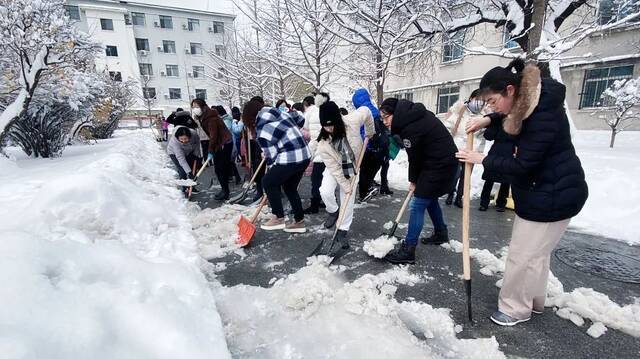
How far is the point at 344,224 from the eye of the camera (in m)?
3.73

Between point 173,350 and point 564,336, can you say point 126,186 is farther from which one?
point 564,336

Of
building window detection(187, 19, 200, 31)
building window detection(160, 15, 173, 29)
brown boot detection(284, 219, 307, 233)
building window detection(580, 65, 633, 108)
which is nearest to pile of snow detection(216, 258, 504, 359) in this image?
brown boot detection(284, 219, 307, 233)

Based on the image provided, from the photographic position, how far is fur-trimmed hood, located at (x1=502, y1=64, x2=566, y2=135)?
189 centimetres

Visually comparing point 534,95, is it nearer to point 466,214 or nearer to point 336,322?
point 466,214

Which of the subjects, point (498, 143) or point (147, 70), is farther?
point (147, 70)

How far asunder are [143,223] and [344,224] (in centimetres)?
247

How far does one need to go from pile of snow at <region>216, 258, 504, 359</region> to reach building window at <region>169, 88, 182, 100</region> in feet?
134

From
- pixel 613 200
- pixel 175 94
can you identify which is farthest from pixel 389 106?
pixel 175 94

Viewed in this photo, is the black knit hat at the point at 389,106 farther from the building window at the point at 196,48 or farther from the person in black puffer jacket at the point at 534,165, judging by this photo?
the building window at the point at 196,48

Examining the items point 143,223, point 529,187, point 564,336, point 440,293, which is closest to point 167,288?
point 143,223

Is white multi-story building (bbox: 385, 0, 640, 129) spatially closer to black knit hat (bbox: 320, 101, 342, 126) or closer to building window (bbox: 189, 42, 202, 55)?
black knit hat (bbox: 320, 101, 342, 126)

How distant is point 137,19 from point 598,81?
1675 inches

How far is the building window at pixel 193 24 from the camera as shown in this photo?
1517 inches

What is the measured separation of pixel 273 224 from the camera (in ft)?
14.5
